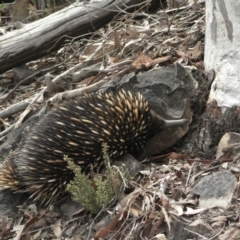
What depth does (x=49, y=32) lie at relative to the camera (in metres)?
6.23

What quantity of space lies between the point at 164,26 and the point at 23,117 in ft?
5.82

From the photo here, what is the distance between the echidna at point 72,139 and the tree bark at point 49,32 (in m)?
1.61

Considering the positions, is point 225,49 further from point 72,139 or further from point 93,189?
point 93,189

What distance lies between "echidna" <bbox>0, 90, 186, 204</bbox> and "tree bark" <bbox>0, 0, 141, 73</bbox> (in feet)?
5.28

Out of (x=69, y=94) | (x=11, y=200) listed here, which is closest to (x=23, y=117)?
(x=69, y=94)

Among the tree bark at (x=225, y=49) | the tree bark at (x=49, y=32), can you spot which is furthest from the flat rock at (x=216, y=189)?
the tree bark at (x=49, y=32)

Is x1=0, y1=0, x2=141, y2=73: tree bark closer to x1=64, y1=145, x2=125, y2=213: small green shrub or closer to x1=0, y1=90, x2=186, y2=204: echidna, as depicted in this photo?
x1=0, y1=90, x2=186, y2=204: echidna

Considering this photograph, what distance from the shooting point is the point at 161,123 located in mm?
4824

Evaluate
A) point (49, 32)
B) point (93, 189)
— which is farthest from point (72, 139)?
point (49, 32)

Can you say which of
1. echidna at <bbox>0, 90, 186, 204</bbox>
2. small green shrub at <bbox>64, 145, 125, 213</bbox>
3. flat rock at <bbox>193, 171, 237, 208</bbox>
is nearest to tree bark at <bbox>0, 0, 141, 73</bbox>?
echidna at <bbox>0, 90, 186, 204</bbox>

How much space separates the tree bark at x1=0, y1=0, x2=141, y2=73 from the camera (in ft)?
20.4

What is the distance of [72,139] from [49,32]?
1953 millimetres

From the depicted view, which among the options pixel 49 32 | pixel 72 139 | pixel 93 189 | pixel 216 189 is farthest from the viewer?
pixel 49 32

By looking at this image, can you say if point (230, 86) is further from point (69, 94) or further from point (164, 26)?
point (164, 26)
